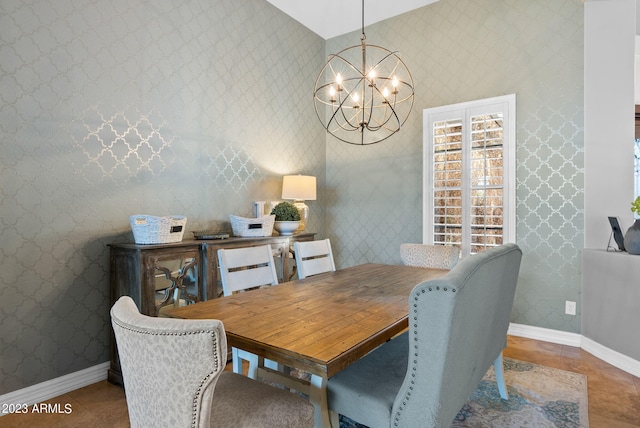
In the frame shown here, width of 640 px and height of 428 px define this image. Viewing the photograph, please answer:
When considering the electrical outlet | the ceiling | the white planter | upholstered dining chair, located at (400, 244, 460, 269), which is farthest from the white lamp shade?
the electrical outlet

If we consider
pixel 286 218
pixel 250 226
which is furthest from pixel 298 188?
pixel 250 226

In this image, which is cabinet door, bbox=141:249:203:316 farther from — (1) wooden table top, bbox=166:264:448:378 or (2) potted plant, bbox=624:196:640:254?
(2) potted plant, bbox=624:196:640:254

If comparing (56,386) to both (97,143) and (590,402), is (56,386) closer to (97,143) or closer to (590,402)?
(97,143)

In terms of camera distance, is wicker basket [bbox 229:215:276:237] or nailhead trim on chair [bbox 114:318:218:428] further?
wicker basket [bbox 229:215:276:237]

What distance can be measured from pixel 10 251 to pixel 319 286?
1800 millimetres

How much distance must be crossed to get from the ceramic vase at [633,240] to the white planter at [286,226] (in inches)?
104

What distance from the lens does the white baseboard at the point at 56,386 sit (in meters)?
2.08

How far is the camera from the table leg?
1.37 metres

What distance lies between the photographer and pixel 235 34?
11.1ft

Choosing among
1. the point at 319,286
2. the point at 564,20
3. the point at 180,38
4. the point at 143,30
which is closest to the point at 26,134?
the point at 143,30

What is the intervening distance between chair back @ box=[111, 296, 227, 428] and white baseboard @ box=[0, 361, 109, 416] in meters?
1.72

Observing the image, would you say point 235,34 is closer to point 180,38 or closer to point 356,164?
point 180,38

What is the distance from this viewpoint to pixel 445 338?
3.51 ft

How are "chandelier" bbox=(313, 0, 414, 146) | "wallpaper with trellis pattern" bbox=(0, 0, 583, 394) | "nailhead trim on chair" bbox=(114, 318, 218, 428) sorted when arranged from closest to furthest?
"nailhead trim on chair" bbox=(114, 318, 218, 428)
"wallpaper with trellis pattern" bbox=(0, 0, 583, 394)
"chandelier" bbox=(313, 0, 414, 146)
